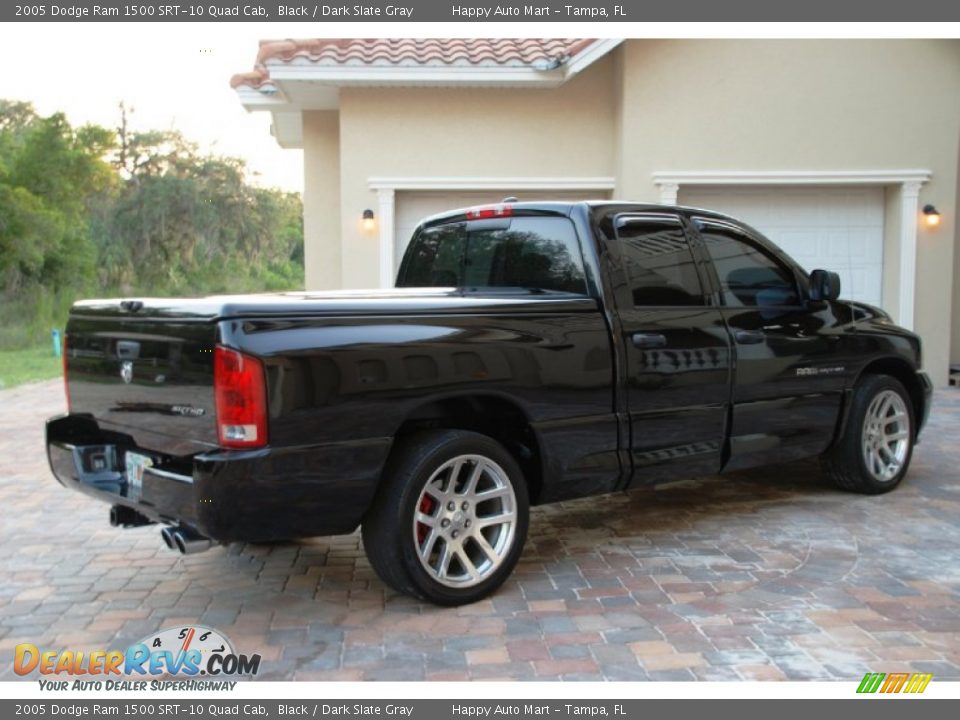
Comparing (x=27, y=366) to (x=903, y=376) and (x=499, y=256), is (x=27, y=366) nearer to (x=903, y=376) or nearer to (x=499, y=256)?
(x=499, y=256)

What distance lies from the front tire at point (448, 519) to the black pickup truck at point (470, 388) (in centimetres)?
1

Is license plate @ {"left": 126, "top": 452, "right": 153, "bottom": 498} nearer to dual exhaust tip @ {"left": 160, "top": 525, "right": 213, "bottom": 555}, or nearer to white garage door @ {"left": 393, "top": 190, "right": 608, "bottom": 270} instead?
dual exhaust tip @ {"left": 160, "top": 525, "right": 213, "bottom": 555}

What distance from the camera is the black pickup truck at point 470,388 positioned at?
3771mm

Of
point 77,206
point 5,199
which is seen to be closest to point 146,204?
point 77,206

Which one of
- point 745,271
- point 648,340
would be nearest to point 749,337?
point 745,271

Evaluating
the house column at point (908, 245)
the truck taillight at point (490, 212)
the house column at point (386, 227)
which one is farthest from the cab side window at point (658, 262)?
the house column at point (908, 245)

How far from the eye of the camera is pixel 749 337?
5.54 metres

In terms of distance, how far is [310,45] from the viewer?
38.8ft

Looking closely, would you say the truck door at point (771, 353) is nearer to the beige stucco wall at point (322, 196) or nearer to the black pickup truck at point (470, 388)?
the black pickup truck at point (470, 388)

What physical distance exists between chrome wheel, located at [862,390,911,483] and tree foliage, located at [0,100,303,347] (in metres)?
22.9

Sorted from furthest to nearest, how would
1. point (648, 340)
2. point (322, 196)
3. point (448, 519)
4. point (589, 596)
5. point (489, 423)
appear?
point (322, 196)
point (648, 340)
point (489, 423)
point (589, 596)
point (448, 519)

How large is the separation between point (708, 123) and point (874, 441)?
6574 mm
